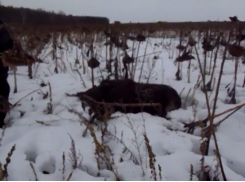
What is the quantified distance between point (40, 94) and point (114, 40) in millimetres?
1099

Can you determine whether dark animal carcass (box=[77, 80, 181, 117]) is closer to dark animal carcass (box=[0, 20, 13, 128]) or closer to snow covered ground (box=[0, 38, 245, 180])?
snow covered ground (box=[0, 38, 245, 180])

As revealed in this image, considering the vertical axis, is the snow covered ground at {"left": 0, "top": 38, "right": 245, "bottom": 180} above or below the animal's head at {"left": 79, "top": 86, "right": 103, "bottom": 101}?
below

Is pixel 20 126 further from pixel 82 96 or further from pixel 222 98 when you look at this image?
pixel 222 98

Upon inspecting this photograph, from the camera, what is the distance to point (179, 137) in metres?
1.82

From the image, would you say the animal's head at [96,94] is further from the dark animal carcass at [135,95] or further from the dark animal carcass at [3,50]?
the dark animal carcass at [3,50]

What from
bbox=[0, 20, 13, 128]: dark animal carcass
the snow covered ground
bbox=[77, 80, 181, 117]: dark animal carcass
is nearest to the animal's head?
bbox=[77, 80, 181, 117]: dark animal carcass

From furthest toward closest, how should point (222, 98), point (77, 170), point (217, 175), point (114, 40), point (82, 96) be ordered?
point (114, 40) → point (222, 98) → point (82, 96) → point (77, 170) → point (217, 175)

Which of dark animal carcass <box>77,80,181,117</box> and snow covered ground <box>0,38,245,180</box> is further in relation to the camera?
dark animal carcass <box>77,80,181,117</box>

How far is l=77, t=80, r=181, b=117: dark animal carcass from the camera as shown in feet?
7.51

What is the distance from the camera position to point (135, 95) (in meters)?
2.32

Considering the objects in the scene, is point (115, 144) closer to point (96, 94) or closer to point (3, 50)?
point (96, 94)

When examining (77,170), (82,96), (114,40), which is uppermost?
(114,40)

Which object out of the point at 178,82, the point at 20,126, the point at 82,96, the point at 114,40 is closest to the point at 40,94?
the point at 82,96

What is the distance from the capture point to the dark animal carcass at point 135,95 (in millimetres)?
2289
